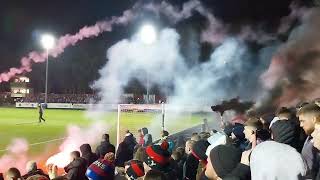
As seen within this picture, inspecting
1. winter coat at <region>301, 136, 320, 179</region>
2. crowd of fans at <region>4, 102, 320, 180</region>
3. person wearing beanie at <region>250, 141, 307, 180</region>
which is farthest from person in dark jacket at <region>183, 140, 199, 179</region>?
person wearing beanie at <region>250, 141, 307, 180</region>

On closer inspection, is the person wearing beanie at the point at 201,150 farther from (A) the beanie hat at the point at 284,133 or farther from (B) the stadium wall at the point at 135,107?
(B) the stadium wall at the point at 135,107

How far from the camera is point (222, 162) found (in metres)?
3.99

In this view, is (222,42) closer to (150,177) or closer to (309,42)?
(309,42)

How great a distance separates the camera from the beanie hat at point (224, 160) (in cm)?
399

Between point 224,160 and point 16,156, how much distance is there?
54.4 ft

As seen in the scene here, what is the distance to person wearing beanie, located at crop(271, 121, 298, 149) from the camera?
5.53 meters

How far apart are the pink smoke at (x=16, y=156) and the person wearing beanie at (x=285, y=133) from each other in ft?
37.0

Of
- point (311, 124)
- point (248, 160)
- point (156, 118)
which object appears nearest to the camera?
point (248, 160)

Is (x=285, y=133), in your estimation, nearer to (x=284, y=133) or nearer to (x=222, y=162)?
(x=284, y=133)

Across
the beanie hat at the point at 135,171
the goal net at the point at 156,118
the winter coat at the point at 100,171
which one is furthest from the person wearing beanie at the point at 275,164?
the goal net at the point at 156,118

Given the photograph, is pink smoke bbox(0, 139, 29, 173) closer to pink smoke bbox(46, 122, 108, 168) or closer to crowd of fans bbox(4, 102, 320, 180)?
pink smoke bbox(46, 122, 108, 168)

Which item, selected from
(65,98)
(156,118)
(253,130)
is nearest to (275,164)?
(253,130)

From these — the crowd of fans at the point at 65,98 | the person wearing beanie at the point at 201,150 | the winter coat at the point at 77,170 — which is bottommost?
the winter coat at the point at 77,170

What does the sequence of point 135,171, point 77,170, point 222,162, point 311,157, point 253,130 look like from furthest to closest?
point 77,170 → point 253,130 → point 135,171 → point 311,157 → point 222,162
